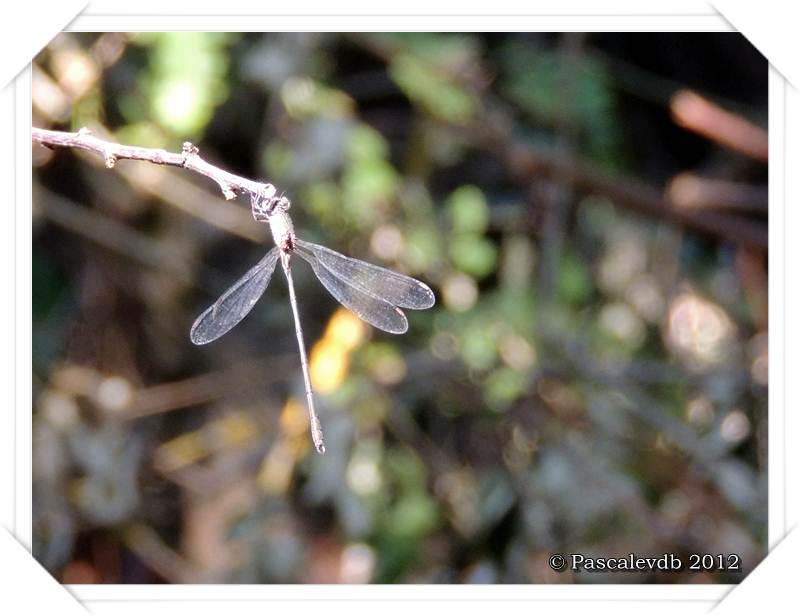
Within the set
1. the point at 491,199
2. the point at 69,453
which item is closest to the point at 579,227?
the point at 491,199

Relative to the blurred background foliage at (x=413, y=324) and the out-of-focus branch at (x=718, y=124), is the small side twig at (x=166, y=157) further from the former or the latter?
the out-of-focus branch at (x=718, y=124)

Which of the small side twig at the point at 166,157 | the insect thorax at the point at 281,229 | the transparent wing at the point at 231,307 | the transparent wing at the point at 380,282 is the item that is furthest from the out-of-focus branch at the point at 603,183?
the small side twig at the point at 166,157

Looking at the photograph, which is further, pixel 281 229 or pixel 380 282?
pixel 380 282

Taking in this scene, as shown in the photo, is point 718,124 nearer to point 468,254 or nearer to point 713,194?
point 713,194

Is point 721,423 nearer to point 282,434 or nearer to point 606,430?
point 606,430

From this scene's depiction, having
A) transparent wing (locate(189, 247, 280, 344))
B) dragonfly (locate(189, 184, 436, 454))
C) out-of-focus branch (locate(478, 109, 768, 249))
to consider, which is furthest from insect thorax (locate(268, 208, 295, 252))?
out-of-focus branch (locate(478, 109, 768, 249))

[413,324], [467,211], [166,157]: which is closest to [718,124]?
[467,211]

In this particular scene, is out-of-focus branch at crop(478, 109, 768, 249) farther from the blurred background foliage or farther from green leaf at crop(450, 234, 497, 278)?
green leaf at crop(450, 234, 497, 278)
